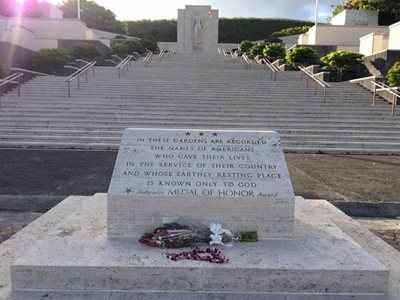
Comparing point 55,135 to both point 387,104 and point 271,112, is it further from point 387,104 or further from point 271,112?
point 387,104

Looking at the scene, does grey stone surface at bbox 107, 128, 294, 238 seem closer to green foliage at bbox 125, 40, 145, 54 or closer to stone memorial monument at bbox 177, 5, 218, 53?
green foliage at bbox 125, 40, 145, 54

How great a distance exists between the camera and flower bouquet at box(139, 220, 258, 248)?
11.8 ft

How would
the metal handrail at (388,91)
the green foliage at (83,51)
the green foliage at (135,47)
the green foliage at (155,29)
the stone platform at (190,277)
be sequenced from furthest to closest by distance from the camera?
the green foliage at (155,29) < the green foliage at (135,47) < the green foliage at (83,51) < the metal handrail at (388,91) < the stone platform at (190,277)

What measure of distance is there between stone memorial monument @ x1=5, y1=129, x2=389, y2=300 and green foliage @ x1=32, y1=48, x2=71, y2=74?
18318 mm

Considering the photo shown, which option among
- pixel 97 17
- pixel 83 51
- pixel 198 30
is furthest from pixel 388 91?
pixel 97 17

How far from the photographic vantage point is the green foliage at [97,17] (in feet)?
174

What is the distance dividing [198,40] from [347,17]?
41.8 ft

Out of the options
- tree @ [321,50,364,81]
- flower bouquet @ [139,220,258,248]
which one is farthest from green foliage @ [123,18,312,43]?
flower bouquet @ [139,220,258,248]

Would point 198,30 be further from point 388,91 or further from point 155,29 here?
point 388,91

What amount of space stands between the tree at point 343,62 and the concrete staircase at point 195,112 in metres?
4.26

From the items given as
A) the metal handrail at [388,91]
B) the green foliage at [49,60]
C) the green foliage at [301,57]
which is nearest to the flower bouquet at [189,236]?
the metal handrail at [388,91]

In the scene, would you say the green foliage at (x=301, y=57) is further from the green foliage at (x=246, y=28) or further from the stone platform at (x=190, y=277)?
the green foliage at (x=246, y=28)

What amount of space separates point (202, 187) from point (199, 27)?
3358 centimetres

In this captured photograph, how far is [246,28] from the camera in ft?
177
